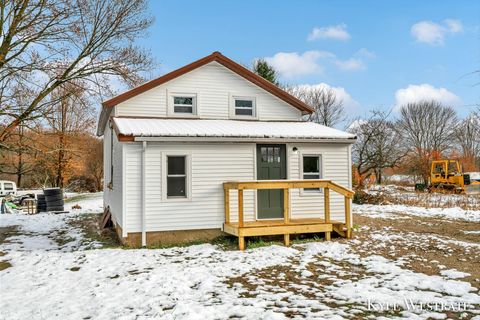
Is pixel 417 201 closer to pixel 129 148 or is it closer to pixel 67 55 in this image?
pixel 129 148

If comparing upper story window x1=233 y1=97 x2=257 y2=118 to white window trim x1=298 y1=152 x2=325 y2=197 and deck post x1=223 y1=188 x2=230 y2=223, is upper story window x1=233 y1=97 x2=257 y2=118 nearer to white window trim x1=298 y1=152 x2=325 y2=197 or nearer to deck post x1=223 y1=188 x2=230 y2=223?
white window trim x1=298 y1=152 x2=325 y2=197

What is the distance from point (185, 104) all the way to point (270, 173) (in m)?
3.86

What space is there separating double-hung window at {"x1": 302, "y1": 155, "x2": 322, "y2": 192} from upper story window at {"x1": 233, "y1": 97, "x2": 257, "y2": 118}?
272cm

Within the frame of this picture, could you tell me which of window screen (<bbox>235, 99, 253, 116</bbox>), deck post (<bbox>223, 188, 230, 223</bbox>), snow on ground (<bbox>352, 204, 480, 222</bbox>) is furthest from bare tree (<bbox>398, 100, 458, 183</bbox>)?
deck post (<bbox>223, 188, 230, 223</bbox>)

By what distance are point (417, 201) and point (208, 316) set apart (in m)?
18.5

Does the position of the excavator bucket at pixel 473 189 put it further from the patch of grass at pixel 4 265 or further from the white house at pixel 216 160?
the patch of grass at pixel 4 265

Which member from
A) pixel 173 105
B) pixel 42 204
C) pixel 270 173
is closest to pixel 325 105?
pixel 42 204

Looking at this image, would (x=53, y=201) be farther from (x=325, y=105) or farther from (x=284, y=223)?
(x=325, y=105)

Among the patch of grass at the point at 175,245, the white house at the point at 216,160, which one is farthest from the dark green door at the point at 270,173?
the patch of grass at the point at 175,245

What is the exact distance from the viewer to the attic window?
12.3 metres

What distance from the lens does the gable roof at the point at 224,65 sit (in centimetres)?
1151

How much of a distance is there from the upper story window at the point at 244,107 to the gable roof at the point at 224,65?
0.67 m

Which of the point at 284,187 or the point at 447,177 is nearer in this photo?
the point at 284,187

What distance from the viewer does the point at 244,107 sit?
12.9 meters
